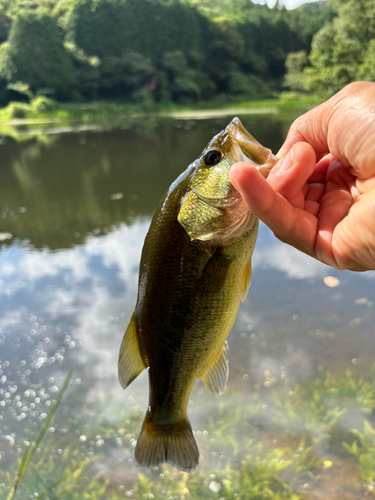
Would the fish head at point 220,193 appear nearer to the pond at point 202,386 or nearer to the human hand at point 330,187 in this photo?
the human hand at point 330,187

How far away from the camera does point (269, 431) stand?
2846mm

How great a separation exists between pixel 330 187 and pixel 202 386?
240 cm

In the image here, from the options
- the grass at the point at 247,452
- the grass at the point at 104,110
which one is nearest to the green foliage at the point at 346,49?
the grass at the point at 104,110

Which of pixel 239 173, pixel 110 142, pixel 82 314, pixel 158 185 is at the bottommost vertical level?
pixel 110 142

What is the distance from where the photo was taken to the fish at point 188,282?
1.29 m

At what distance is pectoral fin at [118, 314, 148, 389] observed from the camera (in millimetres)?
1473

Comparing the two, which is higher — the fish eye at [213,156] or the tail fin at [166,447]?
the fish eye at [213,156]

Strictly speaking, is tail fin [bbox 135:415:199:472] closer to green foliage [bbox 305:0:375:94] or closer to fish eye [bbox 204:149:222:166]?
fish eye [bbox 204:149:222:166]

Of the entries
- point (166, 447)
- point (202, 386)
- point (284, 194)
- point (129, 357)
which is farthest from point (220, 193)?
point (202, 386)

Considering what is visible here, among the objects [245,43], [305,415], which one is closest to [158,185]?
[305,415]

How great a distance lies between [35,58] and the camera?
35.4m

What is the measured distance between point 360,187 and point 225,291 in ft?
2.27

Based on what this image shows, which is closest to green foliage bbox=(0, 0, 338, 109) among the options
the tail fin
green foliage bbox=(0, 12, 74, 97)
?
green foliage bbox=(0, 12, 74, 97)

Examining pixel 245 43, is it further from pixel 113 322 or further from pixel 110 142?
pixel 113 322
